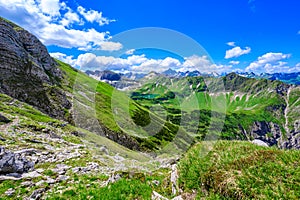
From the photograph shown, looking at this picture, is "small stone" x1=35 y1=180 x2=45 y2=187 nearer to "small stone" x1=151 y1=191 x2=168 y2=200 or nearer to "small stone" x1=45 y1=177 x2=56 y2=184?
"small stone" x1=45 y1=177 x2=56 y2=184

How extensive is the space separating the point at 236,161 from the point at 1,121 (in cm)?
3447

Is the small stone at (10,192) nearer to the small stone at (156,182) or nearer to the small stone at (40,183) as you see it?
the small stone at (40,183)

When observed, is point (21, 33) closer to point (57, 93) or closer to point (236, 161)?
point (57, 93)

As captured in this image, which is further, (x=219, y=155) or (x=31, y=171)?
(x=31, y=171)

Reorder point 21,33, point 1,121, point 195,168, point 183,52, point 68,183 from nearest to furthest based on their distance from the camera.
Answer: point 195,168
point 68,183
point 183,52
point 1,121
point 21,33

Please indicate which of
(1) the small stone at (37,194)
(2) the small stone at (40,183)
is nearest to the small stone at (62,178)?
(2) the small stone at (40,183)

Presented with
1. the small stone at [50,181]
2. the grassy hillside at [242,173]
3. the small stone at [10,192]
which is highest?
the grassy hillside at [242,173]

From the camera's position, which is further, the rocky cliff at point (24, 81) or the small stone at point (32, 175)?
the rocky cliff at point (24, 81)

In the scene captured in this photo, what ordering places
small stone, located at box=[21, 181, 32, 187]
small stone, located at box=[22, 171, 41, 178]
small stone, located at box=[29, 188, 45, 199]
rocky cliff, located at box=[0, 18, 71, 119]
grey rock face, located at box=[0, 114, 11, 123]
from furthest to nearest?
1. rocky cliff, located at box=[0, 18, 71, 119]
2. grey rock face, located at box=[0, 114, 11, 123]
3. small stone, located at box=[22, 171, 41, 178]
4. small stone, located at box=[21, 181, 32, 187]
5. small stone, located at box=[29, 188, 45, 199]

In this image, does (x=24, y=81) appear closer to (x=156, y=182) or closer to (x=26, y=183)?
(x=26, y=183)

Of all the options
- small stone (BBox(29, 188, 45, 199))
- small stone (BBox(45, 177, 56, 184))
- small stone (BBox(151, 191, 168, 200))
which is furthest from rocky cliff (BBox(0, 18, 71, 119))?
small stone (BBox(151, 191, 168, 200))

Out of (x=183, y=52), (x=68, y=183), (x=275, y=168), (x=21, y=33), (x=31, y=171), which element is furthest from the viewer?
(x=21, y=33)

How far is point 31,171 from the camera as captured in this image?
16.5 m

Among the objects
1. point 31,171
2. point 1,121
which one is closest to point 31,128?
point 1,121
